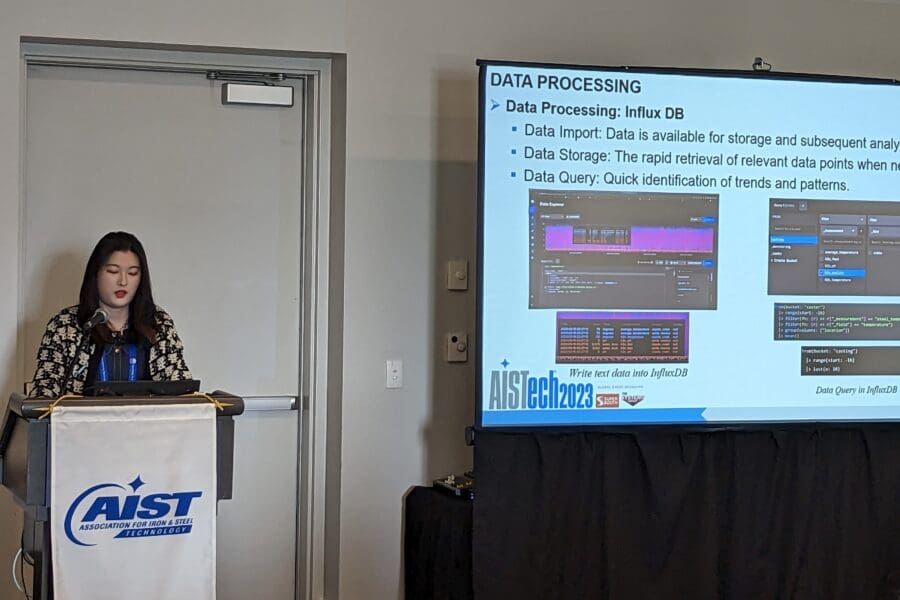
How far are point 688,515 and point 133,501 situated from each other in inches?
70.2

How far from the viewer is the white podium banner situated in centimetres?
235

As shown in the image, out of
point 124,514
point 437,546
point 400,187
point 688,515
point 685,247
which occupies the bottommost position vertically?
point 437,546

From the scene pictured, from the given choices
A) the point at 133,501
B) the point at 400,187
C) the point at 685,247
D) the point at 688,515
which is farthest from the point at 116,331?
the point at 688,515

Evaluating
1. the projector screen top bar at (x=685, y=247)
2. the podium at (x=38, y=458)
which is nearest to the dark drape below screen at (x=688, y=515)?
the projector screen top bar at (x=685, y=247)

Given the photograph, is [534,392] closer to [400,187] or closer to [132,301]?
[400,187]

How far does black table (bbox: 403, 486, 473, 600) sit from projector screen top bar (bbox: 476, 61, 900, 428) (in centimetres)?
40

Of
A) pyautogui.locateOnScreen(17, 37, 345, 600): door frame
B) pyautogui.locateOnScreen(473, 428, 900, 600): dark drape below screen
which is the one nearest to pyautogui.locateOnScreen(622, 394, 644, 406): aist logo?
pyautogui.locateOnScreen(473, 428, 900, 600): dark drape below screen

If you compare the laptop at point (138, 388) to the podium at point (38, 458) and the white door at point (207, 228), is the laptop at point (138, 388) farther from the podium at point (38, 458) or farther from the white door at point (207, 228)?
the white door at point (207, 228)

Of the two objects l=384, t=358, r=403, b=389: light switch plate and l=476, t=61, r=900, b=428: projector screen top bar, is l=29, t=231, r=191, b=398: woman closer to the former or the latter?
l=384, t=358, r=403, b=389: light switch plate

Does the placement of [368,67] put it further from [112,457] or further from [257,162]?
[112,457]

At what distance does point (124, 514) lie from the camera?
7.81 feet

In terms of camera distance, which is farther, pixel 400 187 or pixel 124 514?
pixel 400 187

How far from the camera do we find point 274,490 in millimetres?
3854

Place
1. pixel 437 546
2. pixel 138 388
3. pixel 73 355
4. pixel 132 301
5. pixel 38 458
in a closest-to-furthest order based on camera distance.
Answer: pixel 38 458, pixel 138 388, pixel 73 355, pixel 132 301, pixel 437 546
